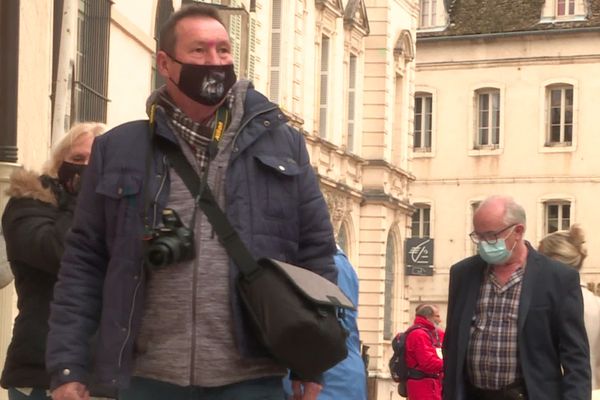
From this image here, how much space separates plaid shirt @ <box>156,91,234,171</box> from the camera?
Answer: 21.9 feet

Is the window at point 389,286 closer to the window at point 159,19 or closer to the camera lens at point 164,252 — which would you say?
the window at point 159,19

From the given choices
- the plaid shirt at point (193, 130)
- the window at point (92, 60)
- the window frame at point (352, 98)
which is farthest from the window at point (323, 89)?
the plaid shirt at point (193, 130)

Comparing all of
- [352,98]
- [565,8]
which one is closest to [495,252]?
[352,98]

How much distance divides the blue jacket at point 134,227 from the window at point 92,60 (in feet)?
43.1

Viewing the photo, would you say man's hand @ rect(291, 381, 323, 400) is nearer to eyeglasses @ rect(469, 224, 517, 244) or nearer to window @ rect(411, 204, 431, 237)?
eyeglasses @ rect(469, 224, 517, 244)

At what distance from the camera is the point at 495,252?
33.5 ft

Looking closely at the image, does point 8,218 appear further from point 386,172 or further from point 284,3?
point 386,172

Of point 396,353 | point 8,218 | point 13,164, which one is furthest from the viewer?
point 396,353

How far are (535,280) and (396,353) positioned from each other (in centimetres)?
1297

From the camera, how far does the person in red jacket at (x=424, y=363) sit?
22.0 m

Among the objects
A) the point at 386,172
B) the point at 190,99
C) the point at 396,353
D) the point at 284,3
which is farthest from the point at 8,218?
A: the point at 386,172

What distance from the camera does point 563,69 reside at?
197ft

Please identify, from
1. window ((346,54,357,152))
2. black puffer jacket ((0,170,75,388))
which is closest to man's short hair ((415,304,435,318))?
black puffer jacket ((0,170,75,388))

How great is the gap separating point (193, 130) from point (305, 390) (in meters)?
0.94
